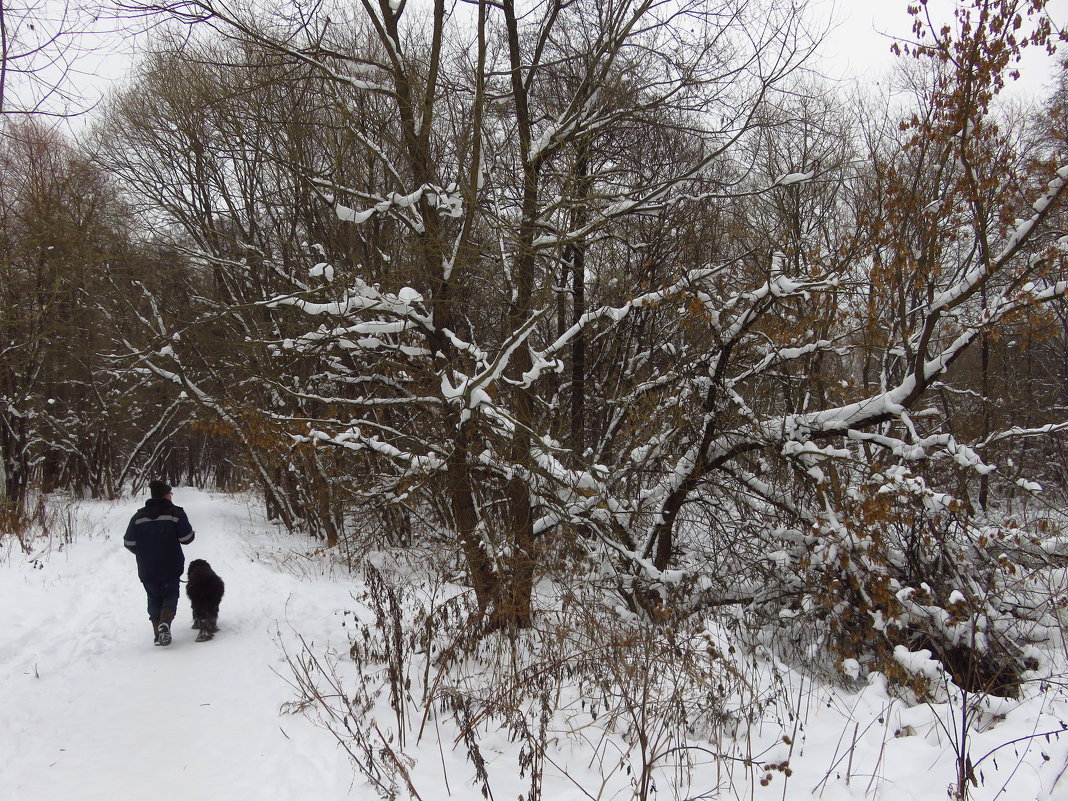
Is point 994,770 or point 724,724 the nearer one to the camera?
point 994,770

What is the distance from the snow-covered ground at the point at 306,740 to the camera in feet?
11.1

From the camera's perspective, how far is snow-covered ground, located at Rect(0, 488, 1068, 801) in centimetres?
340

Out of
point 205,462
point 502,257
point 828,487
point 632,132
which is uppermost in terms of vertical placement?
point 632,132

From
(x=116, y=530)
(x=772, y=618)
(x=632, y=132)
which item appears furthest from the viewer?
(x=116, y=530)

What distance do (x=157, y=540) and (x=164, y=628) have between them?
2.81 ft

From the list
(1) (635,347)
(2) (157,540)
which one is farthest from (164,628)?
(1) (635,347)

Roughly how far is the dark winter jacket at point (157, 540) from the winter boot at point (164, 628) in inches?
12.0

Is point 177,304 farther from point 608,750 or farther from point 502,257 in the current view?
point 608,750

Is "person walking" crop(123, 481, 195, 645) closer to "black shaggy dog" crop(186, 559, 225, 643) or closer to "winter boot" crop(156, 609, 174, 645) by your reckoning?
"winter boot" crop(156, 609, 174, 645)

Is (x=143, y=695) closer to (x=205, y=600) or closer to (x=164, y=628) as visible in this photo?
(x=164, y=628)

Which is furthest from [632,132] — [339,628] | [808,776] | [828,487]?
[808,776]

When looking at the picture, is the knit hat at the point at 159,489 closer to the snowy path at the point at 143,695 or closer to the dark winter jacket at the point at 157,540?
the dark winter jacket at the point at 157,540

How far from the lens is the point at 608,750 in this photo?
395 centimetres

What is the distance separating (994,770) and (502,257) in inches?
218
